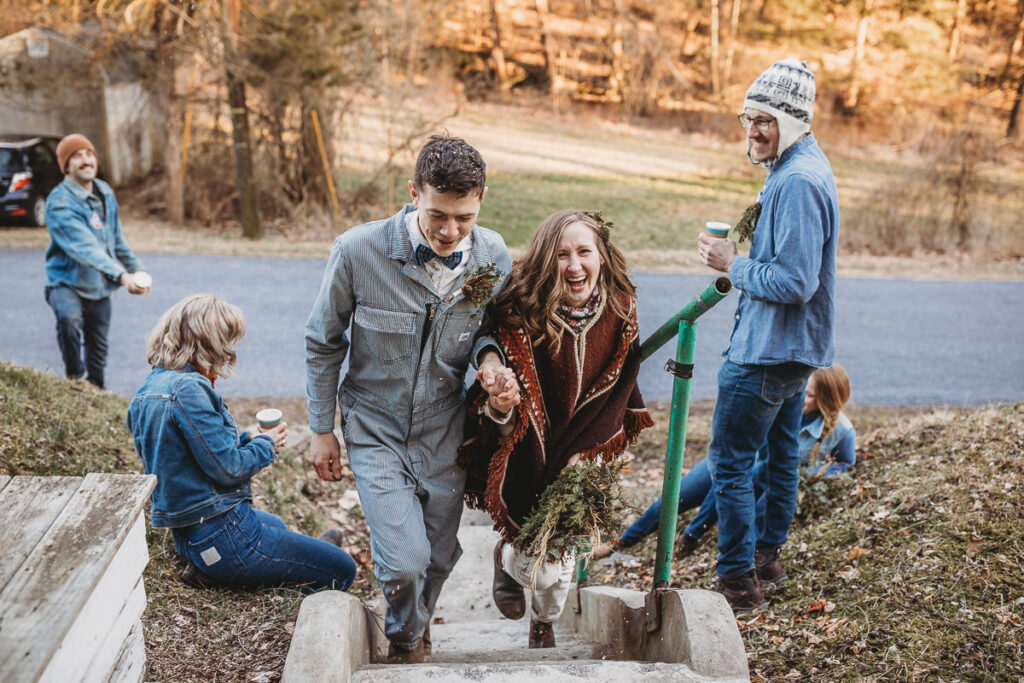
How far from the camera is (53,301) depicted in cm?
635

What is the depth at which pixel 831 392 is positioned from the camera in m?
4.92

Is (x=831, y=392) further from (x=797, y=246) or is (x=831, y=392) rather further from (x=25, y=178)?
(x=25, y=178)

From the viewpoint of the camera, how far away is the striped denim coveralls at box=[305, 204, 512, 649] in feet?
10.4

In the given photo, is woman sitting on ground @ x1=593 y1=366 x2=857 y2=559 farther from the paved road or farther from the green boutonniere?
the paved road

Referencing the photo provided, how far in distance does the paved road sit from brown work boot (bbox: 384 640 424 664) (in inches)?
194

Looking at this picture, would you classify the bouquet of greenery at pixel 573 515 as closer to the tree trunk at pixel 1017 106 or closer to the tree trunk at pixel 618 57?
the tree trunk at pixel 1017 106

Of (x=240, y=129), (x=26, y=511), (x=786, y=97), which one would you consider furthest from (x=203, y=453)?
(x=240, y=129)

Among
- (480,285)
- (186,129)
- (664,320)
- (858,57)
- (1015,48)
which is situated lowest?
(664,320)

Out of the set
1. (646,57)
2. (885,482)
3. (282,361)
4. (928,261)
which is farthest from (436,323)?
(646,57)

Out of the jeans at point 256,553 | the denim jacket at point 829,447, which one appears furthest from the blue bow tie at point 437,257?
the denim jacket at point 829,447

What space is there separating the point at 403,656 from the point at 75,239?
14.4ft

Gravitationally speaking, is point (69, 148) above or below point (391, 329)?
above

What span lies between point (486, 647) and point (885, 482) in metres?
2.44

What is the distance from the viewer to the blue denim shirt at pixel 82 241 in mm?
6156
